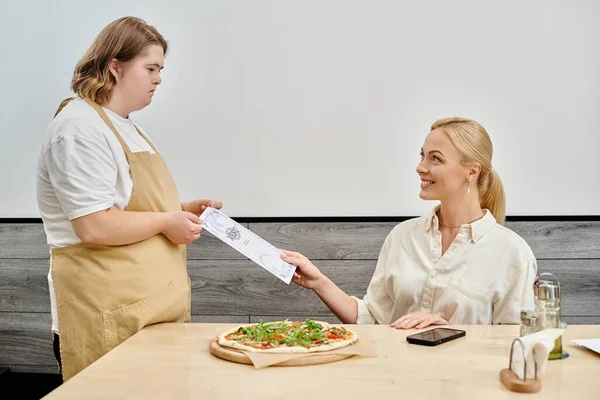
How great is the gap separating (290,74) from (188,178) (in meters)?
0.70

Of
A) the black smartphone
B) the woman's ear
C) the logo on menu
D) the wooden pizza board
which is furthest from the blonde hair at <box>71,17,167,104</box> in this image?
the black smartphone

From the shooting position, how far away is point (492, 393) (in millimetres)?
1406

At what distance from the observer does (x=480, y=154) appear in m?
2.38

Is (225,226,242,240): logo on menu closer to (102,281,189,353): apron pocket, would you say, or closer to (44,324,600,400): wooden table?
(102,281,189,353): apron pocket

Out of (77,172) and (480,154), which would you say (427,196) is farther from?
(77,172)

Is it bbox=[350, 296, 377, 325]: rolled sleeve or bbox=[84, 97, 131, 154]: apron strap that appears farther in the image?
bbox=[350, 296, 377, 325]: rolled sleeve

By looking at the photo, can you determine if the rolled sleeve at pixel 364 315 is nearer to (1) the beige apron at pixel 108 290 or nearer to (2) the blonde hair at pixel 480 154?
(2) the blonde hair at pixel 480 154

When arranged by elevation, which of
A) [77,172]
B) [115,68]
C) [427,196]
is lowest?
[427,196]

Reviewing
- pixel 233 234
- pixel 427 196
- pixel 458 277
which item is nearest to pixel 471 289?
pixel 458 277

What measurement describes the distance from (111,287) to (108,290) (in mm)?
11

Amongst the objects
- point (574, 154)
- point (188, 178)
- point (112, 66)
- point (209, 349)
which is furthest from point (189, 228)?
point (574, 154)

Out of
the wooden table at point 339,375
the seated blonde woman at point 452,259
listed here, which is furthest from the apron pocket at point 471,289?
the wooden table at point 339,375

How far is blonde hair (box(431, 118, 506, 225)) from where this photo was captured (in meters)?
2.36

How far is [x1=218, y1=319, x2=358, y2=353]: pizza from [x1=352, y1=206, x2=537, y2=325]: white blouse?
50cm
